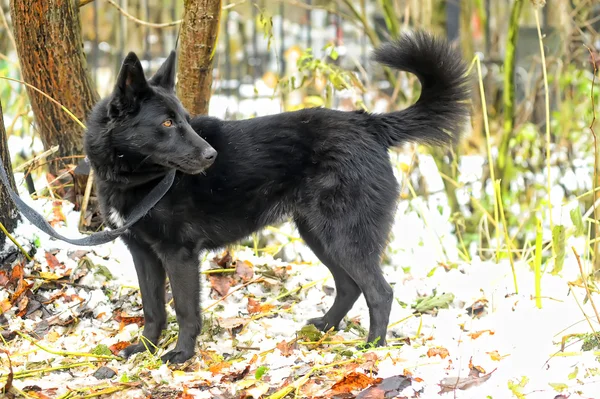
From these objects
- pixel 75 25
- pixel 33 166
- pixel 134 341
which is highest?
pixel 75 25

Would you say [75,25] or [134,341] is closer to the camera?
[134,341]

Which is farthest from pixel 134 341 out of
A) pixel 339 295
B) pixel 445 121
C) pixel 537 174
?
pixel 537 174

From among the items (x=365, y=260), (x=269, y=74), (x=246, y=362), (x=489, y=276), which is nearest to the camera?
(x=246, y=362)

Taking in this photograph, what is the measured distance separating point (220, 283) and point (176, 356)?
79 centimetres

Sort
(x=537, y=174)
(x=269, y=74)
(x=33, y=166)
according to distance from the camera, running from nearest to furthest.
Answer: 1. (x=33, y=166)
2. (x=537, y=174)
3. (x=269, y=74)

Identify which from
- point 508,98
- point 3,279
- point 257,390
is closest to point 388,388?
point 257,390

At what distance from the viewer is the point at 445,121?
319 centimetres

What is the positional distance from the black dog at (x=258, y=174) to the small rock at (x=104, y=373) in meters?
0.25

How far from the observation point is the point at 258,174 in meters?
3.14

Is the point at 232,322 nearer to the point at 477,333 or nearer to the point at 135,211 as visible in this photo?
the point at 135,211

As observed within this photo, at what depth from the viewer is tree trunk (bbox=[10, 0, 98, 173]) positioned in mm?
3689

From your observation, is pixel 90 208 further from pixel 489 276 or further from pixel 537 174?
pixel 537 174

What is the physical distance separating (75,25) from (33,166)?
827 mm

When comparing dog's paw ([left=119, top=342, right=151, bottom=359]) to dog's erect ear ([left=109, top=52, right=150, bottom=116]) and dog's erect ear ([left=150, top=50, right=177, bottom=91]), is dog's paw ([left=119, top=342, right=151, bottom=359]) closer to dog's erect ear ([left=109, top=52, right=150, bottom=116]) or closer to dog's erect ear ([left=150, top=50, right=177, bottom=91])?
dog's erect ear ([left=109, top=52, right=150, bottom=116])
